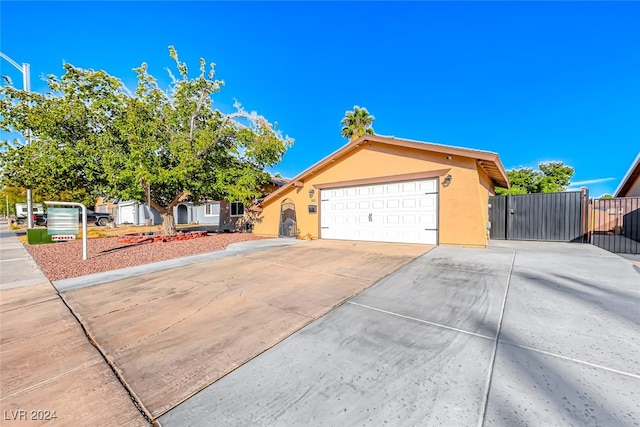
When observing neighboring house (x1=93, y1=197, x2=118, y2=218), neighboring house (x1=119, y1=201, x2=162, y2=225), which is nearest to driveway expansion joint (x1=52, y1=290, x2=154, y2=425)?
neighboring house (x1=93, y1=197, x2=118, y2=218)

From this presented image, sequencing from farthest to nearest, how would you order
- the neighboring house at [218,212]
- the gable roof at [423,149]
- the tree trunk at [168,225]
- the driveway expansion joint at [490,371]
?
the neighboring house at [218,212] < the tree trunk at [168,225] < the gable roof at [423,149] < the driveway expansion joint at [490,371]

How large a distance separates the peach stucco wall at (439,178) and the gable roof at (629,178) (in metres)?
7.13

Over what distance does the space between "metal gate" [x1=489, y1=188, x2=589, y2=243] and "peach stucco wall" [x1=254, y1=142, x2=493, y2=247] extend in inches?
68.0

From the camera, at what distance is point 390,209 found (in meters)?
9.09

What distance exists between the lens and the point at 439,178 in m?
8.11

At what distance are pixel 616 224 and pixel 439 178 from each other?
6.42 meters

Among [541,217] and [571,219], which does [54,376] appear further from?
[571,219]

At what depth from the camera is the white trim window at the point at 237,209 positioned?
16.3m

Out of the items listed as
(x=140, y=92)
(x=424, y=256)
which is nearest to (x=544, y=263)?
(x=424, y=256)

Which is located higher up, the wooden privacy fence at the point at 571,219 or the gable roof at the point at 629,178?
the gable roof at the point at 629,178

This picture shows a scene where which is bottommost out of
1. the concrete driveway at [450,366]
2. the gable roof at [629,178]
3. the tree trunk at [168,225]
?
the concrete driveway at [450,366]

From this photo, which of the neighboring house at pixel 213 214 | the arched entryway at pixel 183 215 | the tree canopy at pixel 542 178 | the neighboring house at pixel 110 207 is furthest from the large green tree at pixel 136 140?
the tree canopy at pixel 542 178

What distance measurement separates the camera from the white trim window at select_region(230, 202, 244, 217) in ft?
53.5

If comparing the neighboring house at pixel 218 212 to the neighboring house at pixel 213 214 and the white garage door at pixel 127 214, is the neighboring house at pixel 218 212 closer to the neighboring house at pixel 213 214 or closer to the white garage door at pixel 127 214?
the neighboring house at pixel 213 214
